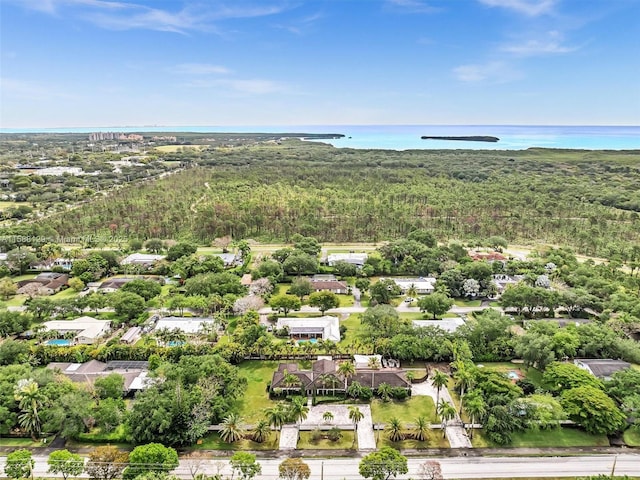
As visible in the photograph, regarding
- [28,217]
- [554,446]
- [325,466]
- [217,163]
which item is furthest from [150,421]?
[217,163]

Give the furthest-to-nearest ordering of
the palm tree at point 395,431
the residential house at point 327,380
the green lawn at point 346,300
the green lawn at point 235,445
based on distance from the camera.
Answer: the green lawn at point 346,300
the residential house at point 327,380
the palm tree at point 395,431
the green lawn at point 235,445

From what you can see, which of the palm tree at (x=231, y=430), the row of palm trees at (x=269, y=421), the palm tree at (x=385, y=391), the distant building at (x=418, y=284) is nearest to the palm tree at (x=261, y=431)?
the row of palm trees at (x=269, y=421)

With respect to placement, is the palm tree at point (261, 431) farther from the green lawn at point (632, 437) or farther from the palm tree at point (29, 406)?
the green lawn at point (632, 437)

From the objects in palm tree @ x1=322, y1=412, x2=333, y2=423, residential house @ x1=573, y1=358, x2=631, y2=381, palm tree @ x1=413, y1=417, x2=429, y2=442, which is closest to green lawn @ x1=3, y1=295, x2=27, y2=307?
palm tree @ x1=322, y1=412, x2=333, y2=423

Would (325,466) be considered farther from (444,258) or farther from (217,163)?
(217,163)

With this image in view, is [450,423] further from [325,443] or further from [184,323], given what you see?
[184,323]
